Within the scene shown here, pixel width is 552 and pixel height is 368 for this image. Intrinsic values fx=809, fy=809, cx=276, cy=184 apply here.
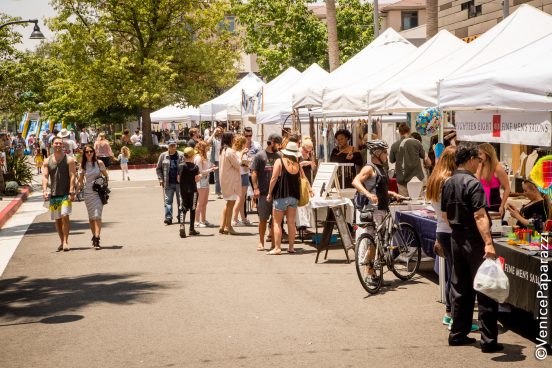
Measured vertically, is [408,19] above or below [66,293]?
above

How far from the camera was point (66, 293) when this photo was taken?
33.2ft

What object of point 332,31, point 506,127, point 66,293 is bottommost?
point 66,293

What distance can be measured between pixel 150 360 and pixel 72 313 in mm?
2349

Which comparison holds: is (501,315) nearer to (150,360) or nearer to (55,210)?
(150,360)

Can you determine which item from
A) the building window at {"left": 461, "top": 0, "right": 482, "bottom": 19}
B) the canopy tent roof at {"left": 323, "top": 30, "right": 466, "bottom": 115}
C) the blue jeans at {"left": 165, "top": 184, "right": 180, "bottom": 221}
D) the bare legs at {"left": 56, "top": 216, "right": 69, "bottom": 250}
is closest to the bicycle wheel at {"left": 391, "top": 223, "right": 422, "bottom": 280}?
the canopy tent roof at {"left": 323, "top": 30, "right": 466, "bottom": 115}

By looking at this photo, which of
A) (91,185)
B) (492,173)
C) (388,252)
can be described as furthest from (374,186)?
(91,185)

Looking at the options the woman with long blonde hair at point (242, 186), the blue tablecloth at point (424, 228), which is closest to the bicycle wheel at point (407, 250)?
the blue tablecloth at point (424, 228)

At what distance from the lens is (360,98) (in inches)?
577

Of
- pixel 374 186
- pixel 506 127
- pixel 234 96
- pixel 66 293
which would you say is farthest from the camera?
pixel 234 96

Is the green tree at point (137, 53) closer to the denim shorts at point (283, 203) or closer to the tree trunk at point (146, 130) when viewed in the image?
the tree trunk at point (146, 130)

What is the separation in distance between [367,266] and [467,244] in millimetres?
2791

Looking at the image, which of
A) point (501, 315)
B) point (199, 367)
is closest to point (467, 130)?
point (501, 315)

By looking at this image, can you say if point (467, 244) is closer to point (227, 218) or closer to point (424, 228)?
point (424, 228)

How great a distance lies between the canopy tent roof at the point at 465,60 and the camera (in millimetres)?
11000
